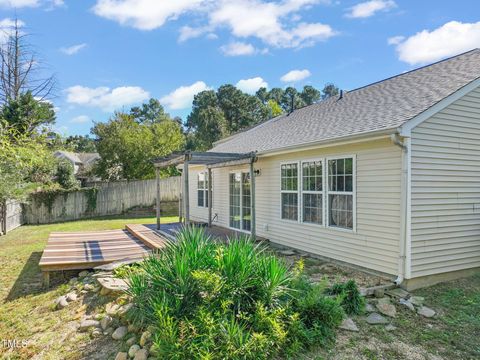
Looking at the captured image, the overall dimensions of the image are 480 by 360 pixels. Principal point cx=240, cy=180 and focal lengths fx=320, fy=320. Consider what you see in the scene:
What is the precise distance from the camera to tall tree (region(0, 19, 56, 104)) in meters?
19.2

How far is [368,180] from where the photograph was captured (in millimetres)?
5758

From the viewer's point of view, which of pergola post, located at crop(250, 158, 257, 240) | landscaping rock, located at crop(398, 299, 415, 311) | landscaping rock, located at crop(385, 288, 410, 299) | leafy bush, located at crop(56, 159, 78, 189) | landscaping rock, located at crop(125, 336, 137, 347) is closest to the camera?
landscaping rock, located at crop(125, 336, 137, 347)

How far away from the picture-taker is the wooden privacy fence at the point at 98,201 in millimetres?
15086

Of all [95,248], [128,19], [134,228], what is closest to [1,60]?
[128,19]

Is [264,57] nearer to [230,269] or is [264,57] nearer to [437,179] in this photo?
[437,179]

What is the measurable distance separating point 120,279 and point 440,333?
187 inches

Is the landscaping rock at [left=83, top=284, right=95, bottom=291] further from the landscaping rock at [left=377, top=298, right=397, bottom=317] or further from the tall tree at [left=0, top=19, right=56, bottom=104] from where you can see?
the tall tree at [left=0, top=19, right=56, bottom=104]

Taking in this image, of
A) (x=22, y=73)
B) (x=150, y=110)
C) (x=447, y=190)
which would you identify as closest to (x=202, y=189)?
(x=447, y=190)

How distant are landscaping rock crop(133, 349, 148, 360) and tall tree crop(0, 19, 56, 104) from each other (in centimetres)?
2092

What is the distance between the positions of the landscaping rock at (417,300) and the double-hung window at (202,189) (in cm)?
880

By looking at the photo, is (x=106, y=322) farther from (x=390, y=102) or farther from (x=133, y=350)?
(x=390, y=102)

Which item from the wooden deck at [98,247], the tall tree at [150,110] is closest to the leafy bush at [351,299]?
the wooden deck at [98,247]

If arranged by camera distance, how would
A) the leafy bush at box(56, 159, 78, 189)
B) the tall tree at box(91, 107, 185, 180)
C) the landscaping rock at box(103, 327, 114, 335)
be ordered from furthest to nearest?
the leafy bush at box(56, 159, 78, 189) < the tall tree at box(91, 107, 185, 180) < the landscaping rock at box(103, 327, 114, 335)

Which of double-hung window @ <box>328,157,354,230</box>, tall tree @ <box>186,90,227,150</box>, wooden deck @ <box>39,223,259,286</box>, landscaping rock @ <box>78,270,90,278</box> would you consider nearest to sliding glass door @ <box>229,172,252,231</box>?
wooden deck @ <box>39,223,259,286</box>
